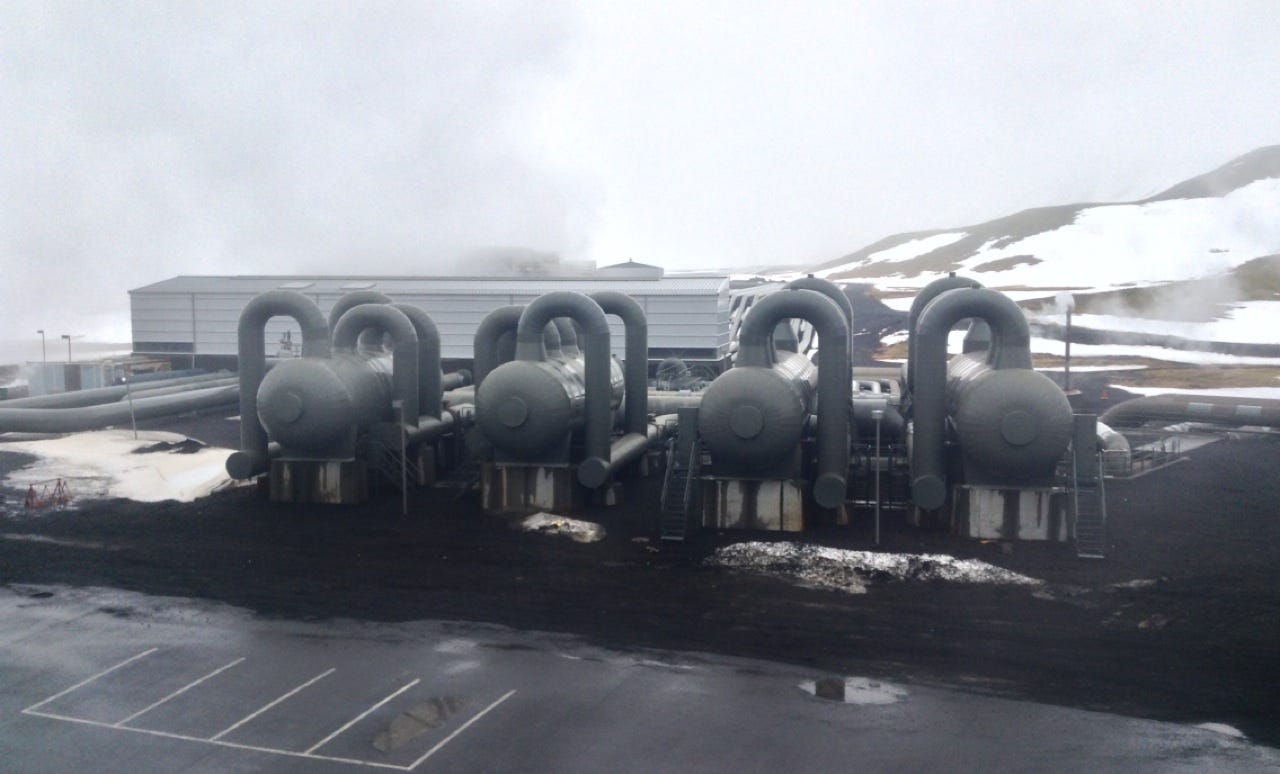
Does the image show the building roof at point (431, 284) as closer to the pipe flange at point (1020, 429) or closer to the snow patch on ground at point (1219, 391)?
the snow patch on ground at point (1219, 391)

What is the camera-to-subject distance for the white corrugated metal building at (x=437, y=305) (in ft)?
196

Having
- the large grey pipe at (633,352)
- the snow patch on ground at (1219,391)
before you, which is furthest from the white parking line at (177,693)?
the snow patch on ground at (1219,391)

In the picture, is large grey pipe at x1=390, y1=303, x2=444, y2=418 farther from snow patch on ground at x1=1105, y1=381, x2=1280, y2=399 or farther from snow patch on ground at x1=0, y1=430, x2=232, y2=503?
snow patch on ground at x1=1105, y1=381, x2=1280, y2=399

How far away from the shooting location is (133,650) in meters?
19.7

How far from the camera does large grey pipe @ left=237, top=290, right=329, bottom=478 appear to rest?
3334 cm

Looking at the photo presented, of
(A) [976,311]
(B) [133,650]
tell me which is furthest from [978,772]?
(A) [976,311]

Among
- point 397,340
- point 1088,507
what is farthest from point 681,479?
point 397,340

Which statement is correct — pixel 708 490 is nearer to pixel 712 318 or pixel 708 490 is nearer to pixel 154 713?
pixel 154 713

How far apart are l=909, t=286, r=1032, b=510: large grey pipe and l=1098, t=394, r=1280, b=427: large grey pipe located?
18.7 metres

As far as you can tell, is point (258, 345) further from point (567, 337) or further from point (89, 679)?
point (89, 679)

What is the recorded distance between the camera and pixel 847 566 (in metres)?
25.5

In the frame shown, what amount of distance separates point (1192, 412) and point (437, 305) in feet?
127

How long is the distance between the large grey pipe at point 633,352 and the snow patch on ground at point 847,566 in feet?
31.3

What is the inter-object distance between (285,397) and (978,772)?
23647mm
